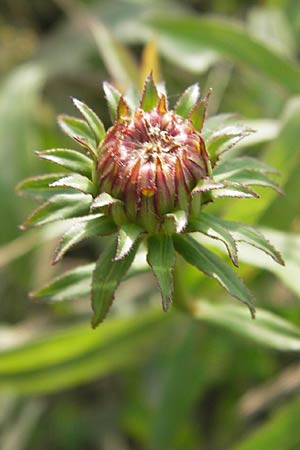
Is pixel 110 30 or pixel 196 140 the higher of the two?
pixel 196 140

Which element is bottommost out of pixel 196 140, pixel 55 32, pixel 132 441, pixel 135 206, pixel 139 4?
pixel 132 441

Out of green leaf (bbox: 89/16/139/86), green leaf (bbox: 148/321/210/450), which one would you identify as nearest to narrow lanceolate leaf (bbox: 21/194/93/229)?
green leaf (bbox: 148/321/210/450)

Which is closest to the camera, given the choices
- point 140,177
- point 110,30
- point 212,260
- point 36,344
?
point 140,177

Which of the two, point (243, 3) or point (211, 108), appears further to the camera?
point (243, 3)

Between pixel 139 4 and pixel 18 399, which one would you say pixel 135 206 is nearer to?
pixel 18 399

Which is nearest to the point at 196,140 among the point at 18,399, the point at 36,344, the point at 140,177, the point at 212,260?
the point at 140,177

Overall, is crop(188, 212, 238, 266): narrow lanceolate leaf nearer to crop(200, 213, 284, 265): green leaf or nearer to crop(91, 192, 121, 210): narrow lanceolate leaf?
crop(200, 213, 284, 265): green leaf

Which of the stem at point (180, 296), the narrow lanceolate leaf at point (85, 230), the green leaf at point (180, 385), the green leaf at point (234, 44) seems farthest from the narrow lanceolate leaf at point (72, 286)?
the green leaf at point (234, 44)

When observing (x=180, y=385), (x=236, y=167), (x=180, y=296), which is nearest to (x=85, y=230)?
(x=236, y=167)
